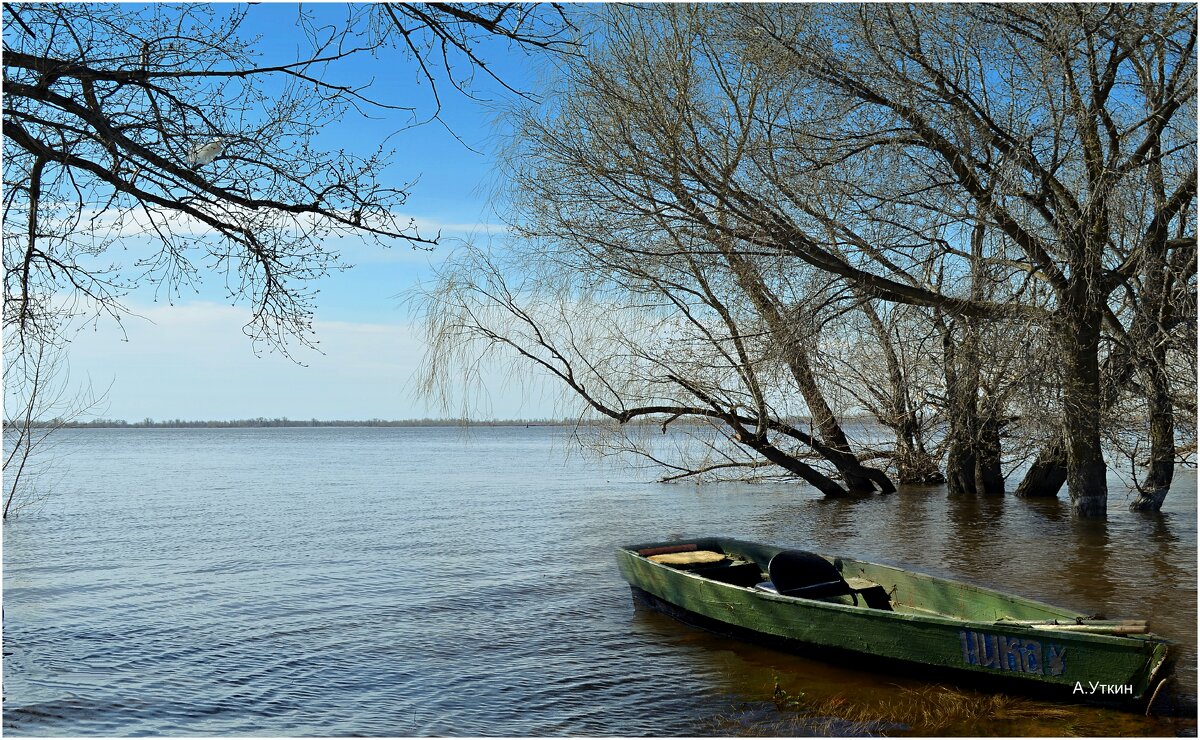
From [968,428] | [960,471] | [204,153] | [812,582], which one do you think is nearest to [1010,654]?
[812,582]

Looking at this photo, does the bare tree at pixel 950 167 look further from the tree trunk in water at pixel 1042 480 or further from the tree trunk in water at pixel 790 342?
the tree trunk in water at pixel 1042 480

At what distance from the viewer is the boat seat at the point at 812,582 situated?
361 inches

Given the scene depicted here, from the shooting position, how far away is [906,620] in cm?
770

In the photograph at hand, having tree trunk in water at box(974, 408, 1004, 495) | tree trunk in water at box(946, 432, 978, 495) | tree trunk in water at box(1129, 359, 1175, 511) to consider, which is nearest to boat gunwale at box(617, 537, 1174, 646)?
tree trunk in water at box(1129, 359, 1175, 511)

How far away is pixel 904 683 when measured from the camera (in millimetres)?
7727

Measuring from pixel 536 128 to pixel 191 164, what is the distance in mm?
10893

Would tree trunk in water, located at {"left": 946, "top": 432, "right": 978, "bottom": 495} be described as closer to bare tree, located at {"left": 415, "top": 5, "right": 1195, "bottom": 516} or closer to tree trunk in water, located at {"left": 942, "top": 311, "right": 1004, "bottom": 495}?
tree trunk in water, located at {"left": 942, "top": 311, "right": 1004, "bottom": 495}

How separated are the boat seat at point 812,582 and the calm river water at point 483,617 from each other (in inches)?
27.9

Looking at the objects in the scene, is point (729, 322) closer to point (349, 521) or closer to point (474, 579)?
point (474, 579)

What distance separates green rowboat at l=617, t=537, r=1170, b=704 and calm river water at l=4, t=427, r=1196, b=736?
0.70ft

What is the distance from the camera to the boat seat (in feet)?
30.1

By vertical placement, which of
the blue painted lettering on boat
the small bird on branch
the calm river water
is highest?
the small bird on branch

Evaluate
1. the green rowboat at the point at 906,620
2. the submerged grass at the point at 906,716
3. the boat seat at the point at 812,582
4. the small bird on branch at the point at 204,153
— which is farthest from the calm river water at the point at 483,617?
the small bird on branch at the point at 204,153

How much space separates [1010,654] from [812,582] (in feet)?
7.83
